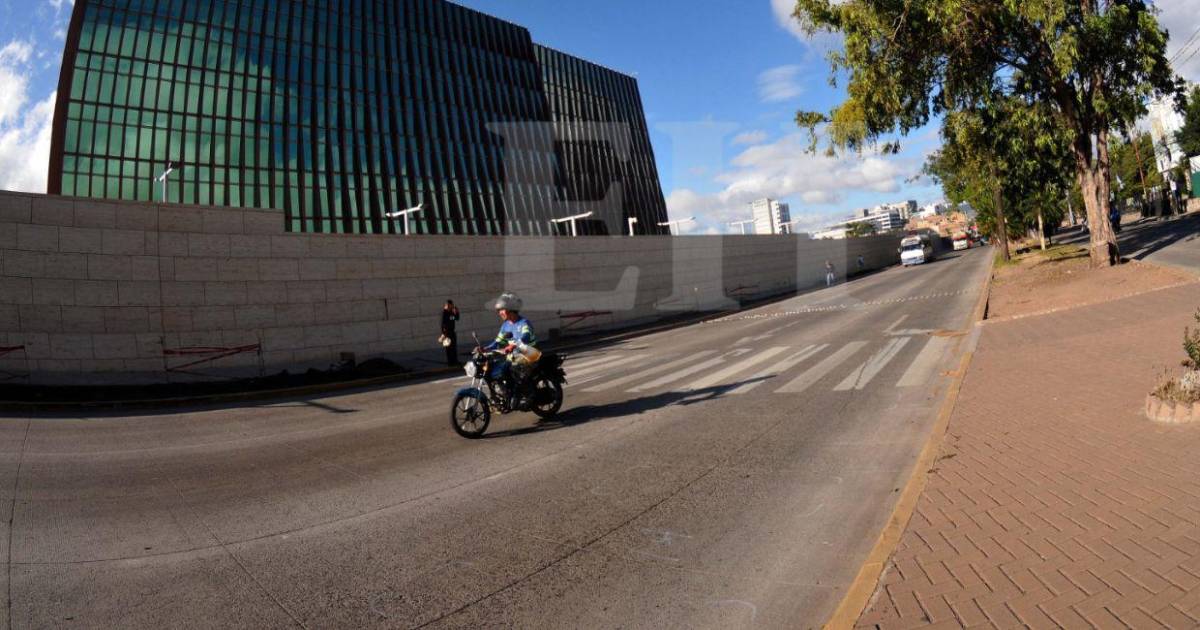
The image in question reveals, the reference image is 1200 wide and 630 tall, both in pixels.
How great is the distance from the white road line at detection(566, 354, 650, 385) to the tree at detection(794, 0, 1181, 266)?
12.1 metres

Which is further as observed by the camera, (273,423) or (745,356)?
(745,356)

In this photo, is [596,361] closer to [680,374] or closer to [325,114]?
[680,374]

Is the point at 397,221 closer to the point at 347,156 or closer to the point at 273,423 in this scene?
the point at 347,156

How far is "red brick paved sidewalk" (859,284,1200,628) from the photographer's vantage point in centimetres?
292

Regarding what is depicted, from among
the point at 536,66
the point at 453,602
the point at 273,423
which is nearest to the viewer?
the point at 453,602

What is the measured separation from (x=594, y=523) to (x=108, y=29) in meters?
60.7

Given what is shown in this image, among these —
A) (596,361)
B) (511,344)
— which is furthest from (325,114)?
(511,344)

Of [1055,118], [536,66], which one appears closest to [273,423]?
[1055,118]

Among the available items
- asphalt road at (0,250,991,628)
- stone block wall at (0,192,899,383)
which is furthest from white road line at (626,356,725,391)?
stone block wall at (0,192,899,383)

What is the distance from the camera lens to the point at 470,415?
791 centimetres

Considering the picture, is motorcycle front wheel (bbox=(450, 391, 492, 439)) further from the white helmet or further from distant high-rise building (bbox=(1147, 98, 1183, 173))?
distant high-rise building (bbox=(1147, 98, 1183, 173))

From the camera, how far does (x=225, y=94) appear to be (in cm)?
5081

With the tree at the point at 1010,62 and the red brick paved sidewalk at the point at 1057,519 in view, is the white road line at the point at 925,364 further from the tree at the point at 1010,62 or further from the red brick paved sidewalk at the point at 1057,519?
the tree at the point at 1010,62

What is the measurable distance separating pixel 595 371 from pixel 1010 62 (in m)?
17.0
